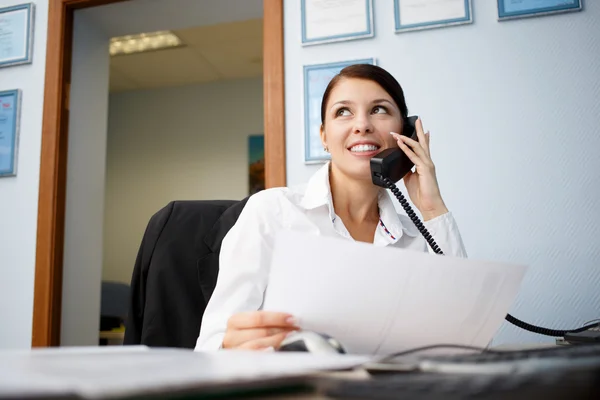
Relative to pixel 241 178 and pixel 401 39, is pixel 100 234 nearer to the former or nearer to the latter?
pixel 401 39

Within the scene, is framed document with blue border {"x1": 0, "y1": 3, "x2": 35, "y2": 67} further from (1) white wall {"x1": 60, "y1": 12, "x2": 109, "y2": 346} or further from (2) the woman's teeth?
(2) the woman's teeth

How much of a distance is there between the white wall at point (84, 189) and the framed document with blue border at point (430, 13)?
1.57m

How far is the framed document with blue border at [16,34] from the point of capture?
2359mm

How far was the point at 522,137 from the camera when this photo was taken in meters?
1.76

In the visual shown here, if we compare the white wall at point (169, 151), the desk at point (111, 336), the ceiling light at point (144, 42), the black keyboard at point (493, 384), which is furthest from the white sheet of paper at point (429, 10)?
the white wall at point (169, 151)

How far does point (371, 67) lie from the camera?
1271 millimetres

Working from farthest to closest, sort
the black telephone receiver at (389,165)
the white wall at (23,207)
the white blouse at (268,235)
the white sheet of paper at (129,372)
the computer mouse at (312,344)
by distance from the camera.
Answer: the white wall at (23,207), the black telephone receiver at (389,165), the white blouse at (268,235), the computer mouse at (312,344), the white sheet of paper at (129,372)

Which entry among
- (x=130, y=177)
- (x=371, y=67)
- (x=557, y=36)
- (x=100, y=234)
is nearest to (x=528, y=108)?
(x=557, y=36)

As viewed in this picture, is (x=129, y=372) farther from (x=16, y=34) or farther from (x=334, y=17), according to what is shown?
(x=16, y=34)

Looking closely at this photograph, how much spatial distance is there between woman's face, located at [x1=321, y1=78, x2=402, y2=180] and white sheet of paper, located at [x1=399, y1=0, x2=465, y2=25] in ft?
2.56

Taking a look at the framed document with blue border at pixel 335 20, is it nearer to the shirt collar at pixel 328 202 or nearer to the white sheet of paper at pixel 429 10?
the white sheet of paper at pixel 429 10

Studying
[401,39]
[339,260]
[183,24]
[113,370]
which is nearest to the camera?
[113,370]

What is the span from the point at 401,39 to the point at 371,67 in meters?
0.73

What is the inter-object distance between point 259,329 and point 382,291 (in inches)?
7.2
